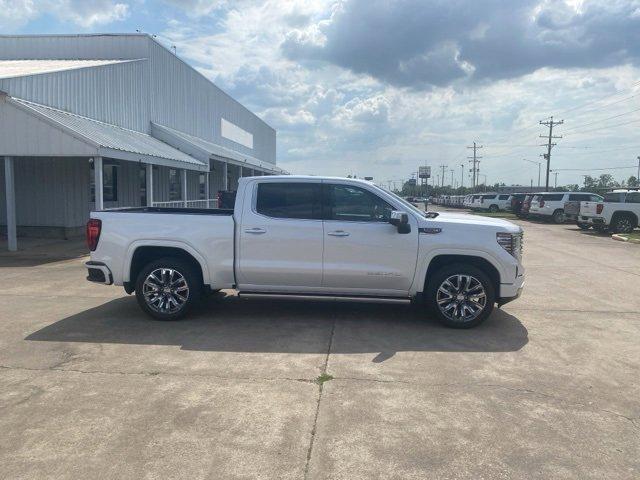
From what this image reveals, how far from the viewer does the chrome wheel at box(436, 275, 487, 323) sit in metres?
6.59

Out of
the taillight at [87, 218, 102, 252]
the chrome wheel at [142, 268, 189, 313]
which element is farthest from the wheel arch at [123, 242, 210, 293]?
the taillight at [87, 218, 102, 252]

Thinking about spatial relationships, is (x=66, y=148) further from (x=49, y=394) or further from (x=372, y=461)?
(x=372, y=461)

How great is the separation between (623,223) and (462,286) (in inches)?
731

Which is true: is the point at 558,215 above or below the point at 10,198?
below

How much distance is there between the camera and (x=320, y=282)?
674cm

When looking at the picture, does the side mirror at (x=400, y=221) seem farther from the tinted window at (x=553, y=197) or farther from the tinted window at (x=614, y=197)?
the tinted window at (x=553, y=197)

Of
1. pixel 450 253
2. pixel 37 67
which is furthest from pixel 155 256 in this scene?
pixel 37 67

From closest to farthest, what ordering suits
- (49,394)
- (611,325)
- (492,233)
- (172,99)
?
(49,394) → (492,233) → (611,325) → (172,99)

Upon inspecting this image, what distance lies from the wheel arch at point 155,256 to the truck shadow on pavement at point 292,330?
1.90 feet

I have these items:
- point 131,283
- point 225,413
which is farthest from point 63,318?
point 225,413

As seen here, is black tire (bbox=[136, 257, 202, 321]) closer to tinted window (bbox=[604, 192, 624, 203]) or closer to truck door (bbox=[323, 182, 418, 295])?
truck door (bbox=[323, 182, 418, 295])

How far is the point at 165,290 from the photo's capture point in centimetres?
681

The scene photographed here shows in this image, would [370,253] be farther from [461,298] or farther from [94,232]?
[94,232]

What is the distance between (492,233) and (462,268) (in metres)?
0.56
